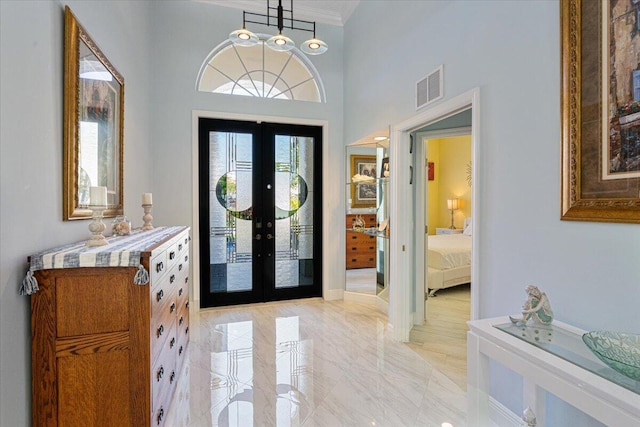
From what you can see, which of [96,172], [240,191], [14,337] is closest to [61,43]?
[96,172]

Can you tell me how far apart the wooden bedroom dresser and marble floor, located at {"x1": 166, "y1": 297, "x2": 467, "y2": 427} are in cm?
59

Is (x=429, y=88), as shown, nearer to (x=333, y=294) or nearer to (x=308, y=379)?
(x=308, y=379)

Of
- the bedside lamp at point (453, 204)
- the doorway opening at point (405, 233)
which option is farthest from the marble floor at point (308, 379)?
the bedside lamp at point (453, 204)

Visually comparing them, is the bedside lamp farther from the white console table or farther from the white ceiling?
the white console table

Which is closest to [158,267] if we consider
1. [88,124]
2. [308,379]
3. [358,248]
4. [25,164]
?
[25,164]

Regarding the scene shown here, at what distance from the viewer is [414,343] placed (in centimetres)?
320

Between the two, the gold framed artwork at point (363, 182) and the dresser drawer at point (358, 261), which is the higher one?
the gold framed artwork at point (363, 182)

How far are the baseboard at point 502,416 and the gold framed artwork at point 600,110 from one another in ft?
4.08

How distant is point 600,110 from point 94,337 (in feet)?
8.50

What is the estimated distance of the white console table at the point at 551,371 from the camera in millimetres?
1024

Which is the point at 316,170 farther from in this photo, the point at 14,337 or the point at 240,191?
the point at 14,337

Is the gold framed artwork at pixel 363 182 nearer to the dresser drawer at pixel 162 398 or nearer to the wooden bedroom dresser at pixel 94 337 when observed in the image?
the dresser drawer at pixel 162 398

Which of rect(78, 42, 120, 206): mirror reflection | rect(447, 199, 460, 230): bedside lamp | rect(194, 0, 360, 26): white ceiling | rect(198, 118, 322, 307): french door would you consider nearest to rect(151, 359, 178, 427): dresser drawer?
rect(78, 42, 120, 206): mirror reflection

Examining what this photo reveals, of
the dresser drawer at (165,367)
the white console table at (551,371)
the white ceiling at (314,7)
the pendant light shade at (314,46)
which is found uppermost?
the white ceiling at (314,7)
